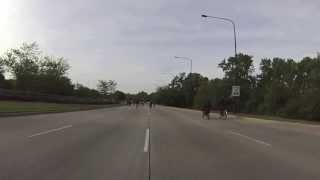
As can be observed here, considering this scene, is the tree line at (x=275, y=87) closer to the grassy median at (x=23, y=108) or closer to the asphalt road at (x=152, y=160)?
the grassy median at (x=23, y=108)

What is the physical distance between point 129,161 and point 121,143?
222 inches

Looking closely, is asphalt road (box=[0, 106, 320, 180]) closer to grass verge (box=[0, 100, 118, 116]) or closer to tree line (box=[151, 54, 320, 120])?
grass verge (box=[0, 100, 118, 116])

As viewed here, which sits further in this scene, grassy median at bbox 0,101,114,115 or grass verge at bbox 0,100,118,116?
grassy median at bbox 0,101,114,115

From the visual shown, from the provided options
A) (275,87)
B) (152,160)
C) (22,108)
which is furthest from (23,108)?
(275,87)

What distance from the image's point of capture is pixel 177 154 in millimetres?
15648

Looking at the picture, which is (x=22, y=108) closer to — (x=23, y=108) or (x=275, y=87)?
(x=23, y=108)

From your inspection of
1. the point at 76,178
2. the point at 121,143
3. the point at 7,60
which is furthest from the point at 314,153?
the point at 7,60

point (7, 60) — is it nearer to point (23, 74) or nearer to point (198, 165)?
point (23, 74)

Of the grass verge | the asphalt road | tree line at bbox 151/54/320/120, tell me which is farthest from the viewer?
tree line at bbox 151/54/320/120

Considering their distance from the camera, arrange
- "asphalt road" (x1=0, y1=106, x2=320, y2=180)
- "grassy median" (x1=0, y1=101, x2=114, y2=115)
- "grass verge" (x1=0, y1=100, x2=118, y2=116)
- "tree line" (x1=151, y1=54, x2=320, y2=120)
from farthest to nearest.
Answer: "tree line" (x1=151, y1=54, x2=320, y2=120) < "grassy median" (x1=0, y1=101, x2=114, y2=115) < "grass verge" (x1=0, y1=100, x2=118, y2=116) < "asphalt road" (x1=0, y1=106, x2=320, y2=180)

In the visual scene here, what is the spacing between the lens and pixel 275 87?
109000 mm

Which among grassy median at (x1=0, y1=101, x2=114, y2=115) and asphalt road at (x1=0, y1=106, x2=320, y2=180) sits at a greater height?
grassy median at (x1=0, y1=101, x2=114, y2=115)

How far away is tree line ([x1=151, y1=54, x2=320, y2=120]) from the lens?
89.4 m

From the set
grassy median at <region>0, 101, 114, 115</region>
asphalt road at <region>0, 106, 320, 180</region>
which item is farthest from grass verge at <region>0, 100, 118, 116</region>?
asphalt road at <region>0, 106, 320, 180</region>
